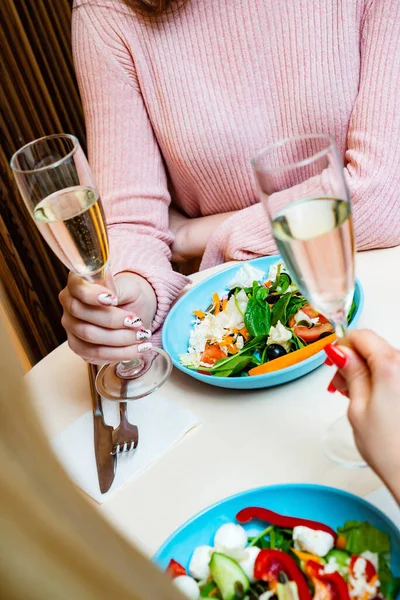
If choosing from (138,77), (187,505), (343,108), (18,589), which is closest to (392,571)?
(187,505)

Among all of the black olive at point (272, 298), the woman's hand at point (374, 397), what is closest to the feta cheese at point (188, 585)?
the woman's hand at point (374, 397)

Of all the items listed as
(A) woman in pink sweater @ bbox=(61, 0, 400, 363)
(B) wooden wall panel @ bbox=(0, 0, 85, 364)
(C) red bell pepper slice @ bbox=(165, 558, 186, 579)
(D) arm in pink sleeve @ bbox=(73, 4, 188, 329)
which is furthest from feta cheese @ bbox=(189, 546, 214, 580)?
(B) wooden wall panel @ bbox=(0, 0, 85, 364)

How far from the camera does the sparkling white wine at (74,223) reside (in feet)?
2.77

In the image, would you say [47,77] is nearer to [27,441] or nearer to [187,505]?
[187,505]

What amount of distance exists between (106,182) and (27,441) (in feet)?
4.38

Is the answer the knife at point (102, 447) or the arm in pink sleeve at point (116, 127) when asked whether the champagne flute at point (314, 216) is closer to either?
the knife at point (102, 447)

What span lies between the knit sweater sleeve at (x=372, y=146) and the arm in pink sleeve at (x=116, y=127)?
0.25m

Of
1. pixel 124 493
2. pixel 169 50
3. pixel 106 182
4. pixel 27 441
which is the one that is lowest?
pixel 124 493

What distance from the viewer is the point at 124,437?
3.01 ft

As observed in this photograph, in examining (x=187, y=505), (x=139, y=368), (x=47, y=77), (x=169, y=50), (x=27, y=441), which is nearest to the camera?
(x=27, y=441)

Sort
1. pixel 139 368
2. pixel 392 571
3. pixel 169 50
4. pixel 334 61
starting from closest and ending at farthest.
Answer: pixel 392 571 < pixel 139 368 < pixel 334 61 < pixel 169 50

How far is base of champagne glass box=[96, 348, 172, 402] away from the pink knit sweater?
0.33 meters

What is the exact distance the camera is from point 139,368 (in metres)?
1.05

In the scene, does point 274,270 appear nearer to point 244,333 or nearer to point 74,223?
point 244,333
